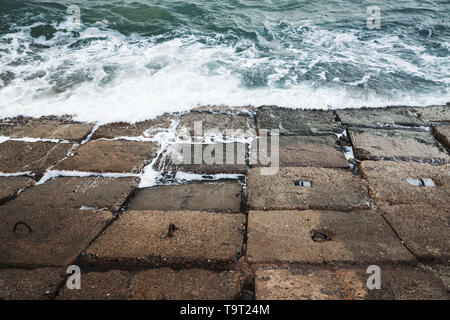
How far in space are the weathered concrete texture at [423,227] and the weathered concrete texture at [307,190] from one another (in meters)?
0.23

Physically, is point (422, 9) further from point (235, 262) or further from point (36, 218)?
point (36, 218)

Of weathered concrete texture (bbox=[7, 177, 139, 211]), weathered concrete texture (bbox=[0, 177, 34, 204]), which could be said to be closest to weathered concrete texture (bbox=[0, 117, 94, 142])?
weathered concrete texture (bbox=[0, 177, 34, 204])

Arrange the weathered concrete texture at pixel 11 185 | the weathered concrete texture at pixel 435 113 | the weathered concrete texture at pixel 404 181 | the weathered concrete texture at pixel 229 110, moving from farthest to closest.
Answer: the weathered concrete texture at pixel 229 110 → the weathered concrete texture at pixel 435 113 → the weathered concrete texture at pixel 11 185 → the weathered concrete texture at pixel 404 181

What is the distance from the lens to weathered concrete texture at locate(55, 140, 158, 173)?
278 centimetres

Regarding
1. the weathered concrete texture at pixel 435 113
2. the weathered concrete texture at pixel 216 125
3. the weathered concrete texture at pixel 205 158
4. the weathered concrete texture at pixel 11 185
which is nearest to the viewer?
the weathered concrete texture at pixel 11 185

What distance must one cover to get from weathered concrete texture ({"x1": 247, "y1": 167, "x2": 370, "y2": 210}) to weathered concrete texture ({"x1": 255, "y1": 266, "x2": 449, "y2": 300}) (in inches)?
24.3

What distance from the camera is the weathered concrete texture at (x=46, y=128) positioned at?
3.31m

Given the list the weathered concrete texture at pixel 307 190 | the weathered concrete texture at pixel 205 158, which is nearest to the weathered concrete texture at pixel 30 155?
the weathered concrete texture at pixel 205 158

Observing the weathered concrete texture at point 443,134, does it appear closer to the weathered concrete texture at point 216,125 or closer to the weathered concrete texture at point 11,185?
the weathered concrete texture at point 216,125

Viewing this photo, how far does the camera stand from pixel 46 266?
1.75 metres

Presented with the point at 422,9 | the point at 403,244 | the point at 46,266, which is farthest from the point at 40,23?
the point at 422,9

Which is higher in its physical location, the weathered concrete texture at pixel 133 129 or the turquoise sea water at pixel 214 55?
the turquoise sea water at pixel 214 55

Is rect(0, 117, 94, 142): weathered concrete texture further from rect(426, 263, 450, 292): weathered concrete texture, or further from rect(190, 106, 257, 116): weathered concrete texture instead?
rect(426, 263, 450, 292): weathered concrete texture

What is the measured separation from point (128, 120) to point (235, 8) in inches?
288
